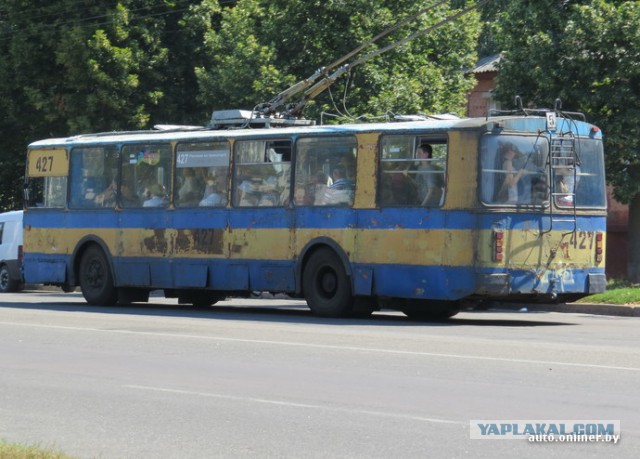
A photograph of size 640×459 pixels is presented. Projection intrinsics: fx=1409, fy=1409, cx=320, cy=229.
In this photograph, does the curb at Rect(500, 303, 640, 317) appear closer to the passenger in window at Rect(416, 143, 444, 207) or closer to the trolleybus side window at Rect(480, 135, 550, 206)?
the trolleybus side window at Rect(480, 135, 550, 206)

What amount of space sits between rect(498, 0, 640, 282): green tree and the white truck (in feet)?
45.8

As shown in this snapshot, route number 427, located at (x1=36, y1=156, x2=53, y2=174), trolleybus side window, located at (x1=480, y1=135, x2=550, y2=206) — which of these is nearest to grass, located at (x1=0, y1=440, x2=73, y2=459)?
trolleybus side window, located at (x1=480, y1=135, x2=550, y2=206)

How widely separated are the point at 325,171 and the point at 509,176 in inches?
127

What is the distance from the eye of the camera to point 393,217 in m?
21.1

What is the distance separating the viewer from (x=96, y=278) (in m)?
25.9

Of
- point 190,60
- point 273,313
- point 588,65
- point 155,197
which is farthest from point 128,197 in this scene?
point 190,60

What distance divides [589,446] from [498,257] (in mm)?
10965

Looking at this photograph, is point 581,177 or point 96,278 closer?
point 581,177

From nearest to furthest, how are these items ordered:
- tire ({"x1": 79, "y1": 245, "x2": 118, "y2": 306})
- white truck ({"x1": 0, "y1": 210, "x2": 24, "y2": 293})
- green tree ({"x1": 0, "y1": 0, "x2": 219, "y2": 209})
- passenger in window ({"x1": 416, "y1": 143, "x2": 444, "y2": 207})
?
passenger in window ({"x1": 416, "y1": 143, "x2": 444, "y2": 207})
tire ({"x1": 79, "y1": 245, "x2": 118, "y2": 306})
white truck ({"x1": 0, "y1": 210, "x2": 24, "y2": 293})
green tree ({"x1": 0, "y1": 0, "x2": 219, "y2": 209})

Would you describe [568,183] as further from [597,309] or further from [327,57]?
[327,57]

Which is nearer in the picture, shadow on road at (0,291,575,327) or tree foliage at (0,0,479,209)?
shadow on road at (0,291,575,327)

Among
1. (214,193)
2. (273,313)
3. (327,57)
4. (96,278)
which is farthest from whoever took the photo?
(327,57)

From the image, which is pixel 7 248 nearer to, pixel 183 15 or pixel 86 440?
pixel 183 15

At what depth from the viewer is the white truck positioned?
36562mm
